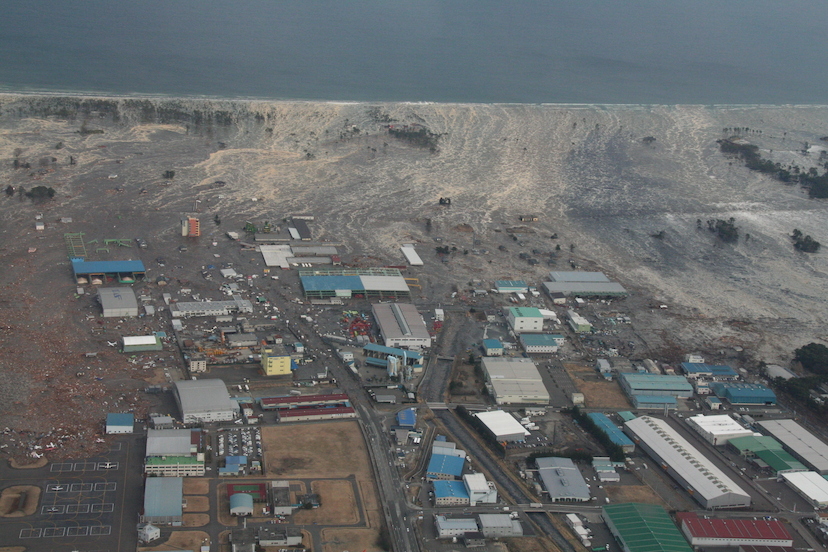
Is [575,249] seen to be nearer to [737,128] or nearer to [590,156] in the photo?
[590,156]

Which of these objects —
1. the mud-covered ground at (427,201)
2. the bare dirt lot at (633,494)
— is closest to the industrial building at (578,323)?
the mud-covered ground at (427,201)

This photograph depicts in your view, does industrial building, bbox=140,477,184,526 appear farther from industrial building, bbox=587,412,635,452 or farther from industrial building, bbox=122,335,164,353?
industrial building, bbox=587,412,635,452

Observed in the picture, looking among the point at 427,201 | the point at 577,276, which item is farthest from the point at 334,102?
the point at 577,276

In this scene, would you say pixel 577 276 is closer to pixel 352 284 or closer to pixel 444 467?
pixel 352 284

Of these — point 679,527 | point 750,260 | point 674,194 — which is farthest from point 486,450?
point 674,194

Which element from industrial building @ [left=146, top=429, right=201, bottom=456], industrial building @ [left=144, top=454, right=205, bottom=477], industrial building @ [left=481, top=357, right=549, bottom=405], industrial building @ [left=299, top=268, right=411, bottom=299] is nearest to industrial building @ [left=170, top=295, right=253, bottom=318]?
industrial building @ [left=299, top=268, right=411, bottom=299]

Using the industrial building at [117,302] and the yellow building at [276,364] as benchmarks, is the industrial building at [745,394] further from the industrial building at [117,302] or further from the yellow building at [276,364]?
the industrial building at [117,302]
